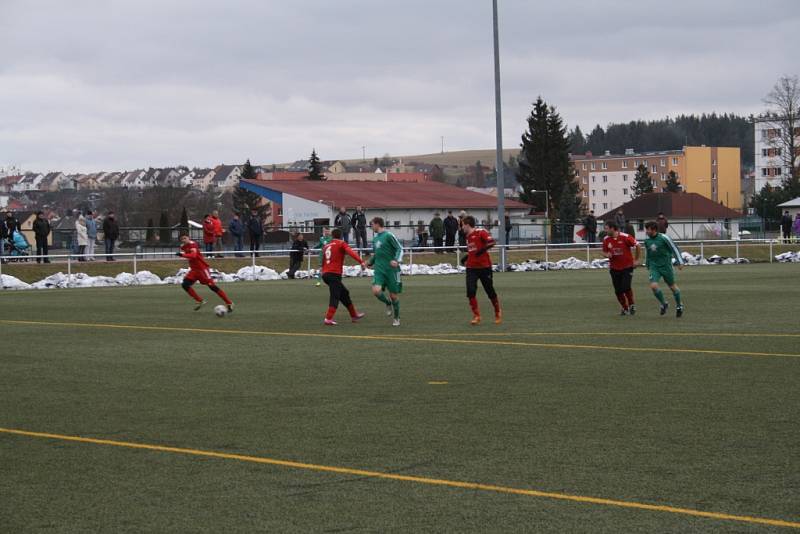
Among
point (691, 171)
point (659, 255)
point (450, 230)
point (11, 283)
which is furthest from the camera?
point (691, 171)

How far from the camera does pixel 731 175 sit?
191 m

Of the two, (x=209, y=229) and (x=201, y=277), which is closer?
(x=201, y=277)

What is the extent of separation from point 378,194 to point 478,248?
77822 millimetres

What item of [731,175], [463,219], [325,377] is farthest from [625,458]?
[731,175]

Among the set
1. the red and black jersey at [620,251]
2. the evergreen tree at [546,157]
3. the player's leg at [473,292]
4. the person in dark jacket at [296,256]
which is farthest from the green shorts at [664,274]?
the evergreen tree at [546,157]

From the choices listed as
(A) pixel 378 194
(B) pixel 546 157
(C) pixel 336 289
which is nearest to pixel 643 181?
(B) pixel 546 157

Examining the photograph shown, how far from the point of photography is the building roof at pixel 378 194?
93.8m

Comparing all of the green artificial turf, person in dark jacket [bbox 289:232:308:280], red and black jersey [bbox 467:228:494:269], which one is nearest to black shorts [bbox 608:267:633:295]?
the green artificial turf

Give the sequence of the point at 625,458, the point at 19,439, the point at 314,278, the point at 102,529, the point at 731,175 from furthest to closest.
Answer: the point at 731,175
the point at 314,278
the point at 19,439
the point at 625,458
the point at 102,529

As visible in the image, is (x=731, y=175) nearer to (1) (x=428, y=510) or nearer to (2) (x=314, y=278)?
(2) (x=314, y=278)

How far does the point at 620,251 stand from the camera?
22328 millimetres

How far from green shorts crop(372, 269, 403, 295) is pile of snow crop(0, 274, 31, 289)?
19021 millimetres

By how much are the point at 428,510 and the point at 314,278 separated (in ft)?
120

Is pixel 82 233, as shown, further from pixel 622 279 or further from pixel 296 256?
pixel 622 279
